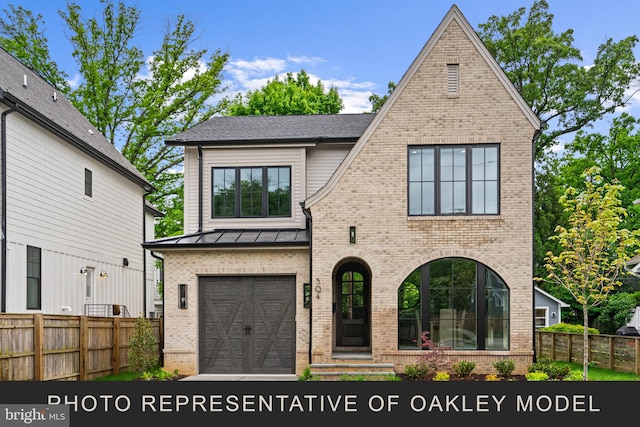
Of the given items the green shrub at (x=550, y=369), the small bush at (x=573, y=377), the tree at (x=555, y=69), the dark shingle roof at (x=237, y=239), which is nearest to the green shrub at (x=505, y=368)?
the green shrub at (x=550, y=369)

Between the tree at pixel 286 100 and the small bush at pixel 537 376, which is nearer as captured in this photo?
the small bush at pixel 537 376

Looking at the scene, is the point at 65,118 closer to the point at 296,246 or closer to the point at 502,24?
the point at 296,246

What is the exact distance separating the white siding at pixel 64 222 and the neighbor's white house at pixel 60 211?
28 mm

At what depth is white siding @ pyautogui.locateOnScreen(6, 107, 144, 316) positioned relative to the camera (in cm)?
1705

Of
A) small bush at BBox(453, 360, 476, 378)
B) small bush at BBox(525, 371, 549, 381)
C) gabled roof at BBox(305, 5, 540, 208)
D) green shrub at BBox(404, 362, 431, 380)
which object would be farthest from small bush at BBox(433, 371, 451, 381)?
gabled roof at BBox(305, 5, 540, 208)

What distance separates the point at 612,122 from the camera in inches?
1649

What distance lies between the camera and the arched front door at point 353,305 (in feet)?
66.4

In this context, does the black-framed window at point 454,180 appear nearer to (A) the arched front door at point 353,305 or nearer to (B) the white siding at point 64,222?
(A) the arched front door at point 353,305

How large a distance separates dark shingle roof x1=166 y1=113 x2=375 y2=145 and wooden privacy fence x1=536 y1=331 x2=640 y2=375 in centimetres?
888

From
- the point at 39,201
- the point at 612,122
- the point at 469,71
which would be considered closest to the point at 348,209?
the point at 469,71

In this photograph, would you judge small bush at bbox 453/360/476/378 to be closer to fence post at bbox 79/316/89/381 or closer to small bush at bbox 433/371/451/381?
small bush at bbox 433/371/451/381

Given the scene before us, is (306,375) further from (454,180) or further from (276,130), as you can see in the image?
(276,130)

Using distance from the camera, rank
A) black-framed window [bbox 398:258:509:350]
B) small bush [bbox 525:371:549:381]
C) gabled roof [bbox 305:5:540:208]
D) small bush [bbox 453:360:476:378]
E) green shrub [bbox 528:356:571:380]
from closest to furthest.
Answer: small bush [bbox 525:371:549:381] < green shrub [bbox 528:356:571:380] < small bush [bbox 453:360:476:378] < black-framed window [bbox 398:258:509:350] < gabled roof [bbox 305:5:540:208]

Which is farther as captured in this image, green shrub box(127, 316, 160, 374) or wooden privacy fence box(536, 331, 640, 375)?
wooden privacy fence box(536, 331, 640, 375)
